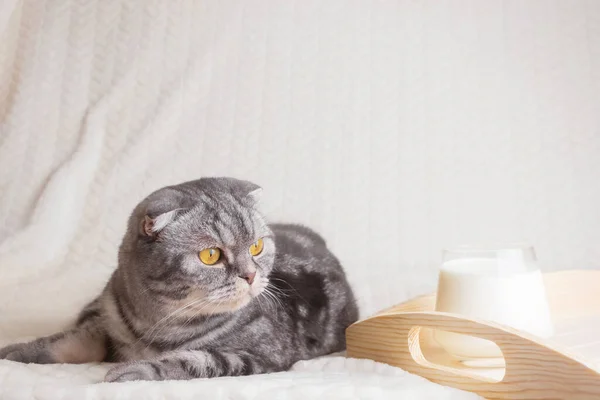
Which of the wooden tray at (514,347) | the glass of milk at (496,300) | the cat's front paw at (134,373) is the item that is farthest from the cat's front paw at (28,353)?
the glass of milk at (496,300)

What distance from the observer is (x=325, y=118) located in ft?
7.11

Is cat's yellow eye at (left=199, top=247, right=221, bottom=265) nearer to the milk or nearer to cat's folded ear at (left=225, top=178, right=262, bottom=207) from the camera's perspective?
cat's folded ear at (left=225, top=178, right=262, bottom=207)

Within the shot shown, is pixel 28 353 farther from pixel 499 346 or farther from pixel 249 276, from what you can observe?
pixel 499 346

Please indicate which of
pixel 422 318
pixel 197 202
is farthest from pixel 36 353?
pixel 422 318

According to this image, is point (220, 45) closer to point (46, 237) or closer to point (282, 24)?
point (282, 24)

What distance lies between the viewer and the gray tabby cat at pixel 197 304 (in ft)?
3.79

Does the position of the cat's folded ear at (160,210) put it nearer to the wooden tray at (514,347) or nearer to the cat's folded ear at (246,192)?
the cat's folded ear at (246,192)

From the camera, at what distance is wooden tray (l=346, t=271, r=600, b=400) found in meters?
0.87

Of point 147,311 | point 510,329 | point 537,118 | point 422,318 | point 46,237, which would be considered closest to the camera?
point 510,329

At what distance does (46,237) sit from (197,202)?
37.5 inches

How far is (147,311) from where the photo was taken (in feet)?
3.97

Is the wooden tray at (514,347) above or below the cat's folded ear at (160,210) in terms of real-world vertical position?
below

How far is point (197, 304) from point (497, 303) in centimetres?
50

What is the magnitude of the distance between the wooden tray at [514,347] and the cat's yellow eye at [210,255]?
0.28 metres
